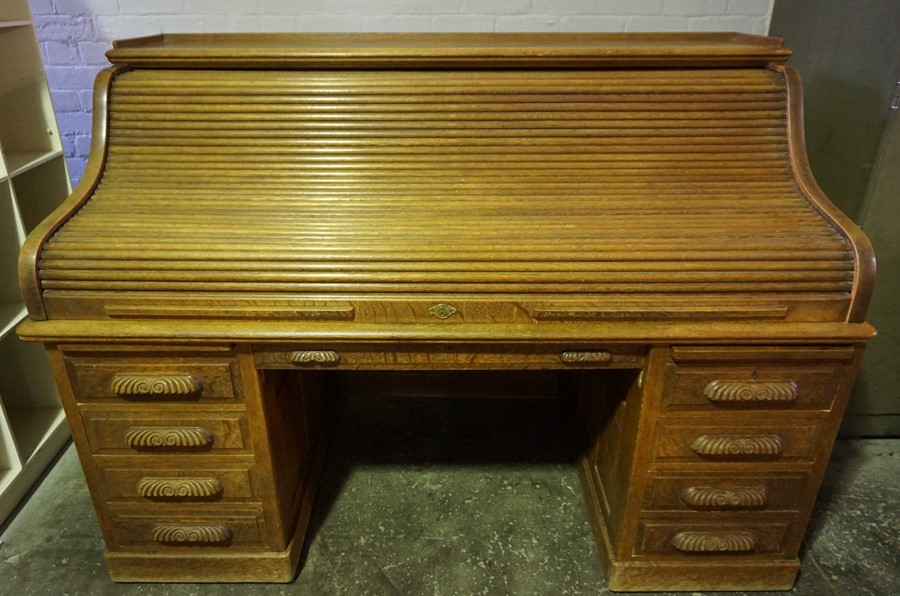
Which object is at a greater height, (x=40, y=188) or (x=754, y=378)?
(x=40, y=188)

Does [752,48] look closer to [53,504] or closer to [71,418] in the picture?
[71,418]

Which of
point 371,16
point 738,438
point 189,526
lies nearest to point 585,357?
point 738,438

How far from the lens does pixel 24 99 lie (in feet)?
6.34

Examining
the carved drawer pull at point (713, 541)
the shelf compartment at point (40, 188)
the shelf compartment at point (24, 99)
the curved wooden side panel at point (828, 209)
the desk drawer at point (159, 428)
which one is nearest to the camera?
the curved wooden side panel at point (828, 209)

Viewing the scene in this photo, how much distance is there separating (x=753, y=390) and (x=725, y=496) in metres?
0.31

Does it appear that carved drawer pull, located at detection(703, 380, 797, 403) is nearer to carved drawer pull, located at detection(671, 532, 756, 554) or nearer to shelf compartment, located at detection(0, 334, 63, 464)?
carved drawer pull, located at detection(671, 532, 756, 554)

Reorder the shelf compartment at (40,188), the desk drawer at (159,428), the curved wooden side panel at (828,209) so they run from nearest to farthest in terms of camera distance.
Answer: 1. the curved wooden side panel at (828,209)
2. the desk drawer at (159,428)
3. the shelf compartment at (40,188)

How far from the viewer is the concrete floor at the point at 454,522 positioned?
5.65 ft

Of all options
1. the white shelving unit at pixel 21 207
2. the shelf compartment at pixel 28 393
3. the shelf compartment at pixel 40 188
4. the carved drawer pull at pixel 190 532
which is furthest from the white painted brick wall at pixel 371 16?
the carved drawer pull at pixel 190 532

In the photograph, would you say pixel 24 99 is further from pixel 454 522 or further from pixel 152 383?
pixel 454 522

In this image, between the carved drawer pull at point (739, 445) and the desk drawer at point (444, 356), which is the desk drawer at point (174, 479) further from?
the carved drawer pull at point (739, 445)

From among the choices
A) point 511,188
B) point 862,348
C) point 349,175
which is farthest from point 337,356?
point 862,348

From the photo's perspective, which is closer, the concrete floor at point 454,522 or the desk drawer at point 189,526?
the desk drawer at point 189,526

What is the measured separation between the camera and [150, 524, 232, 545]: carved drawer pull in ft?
5.30
